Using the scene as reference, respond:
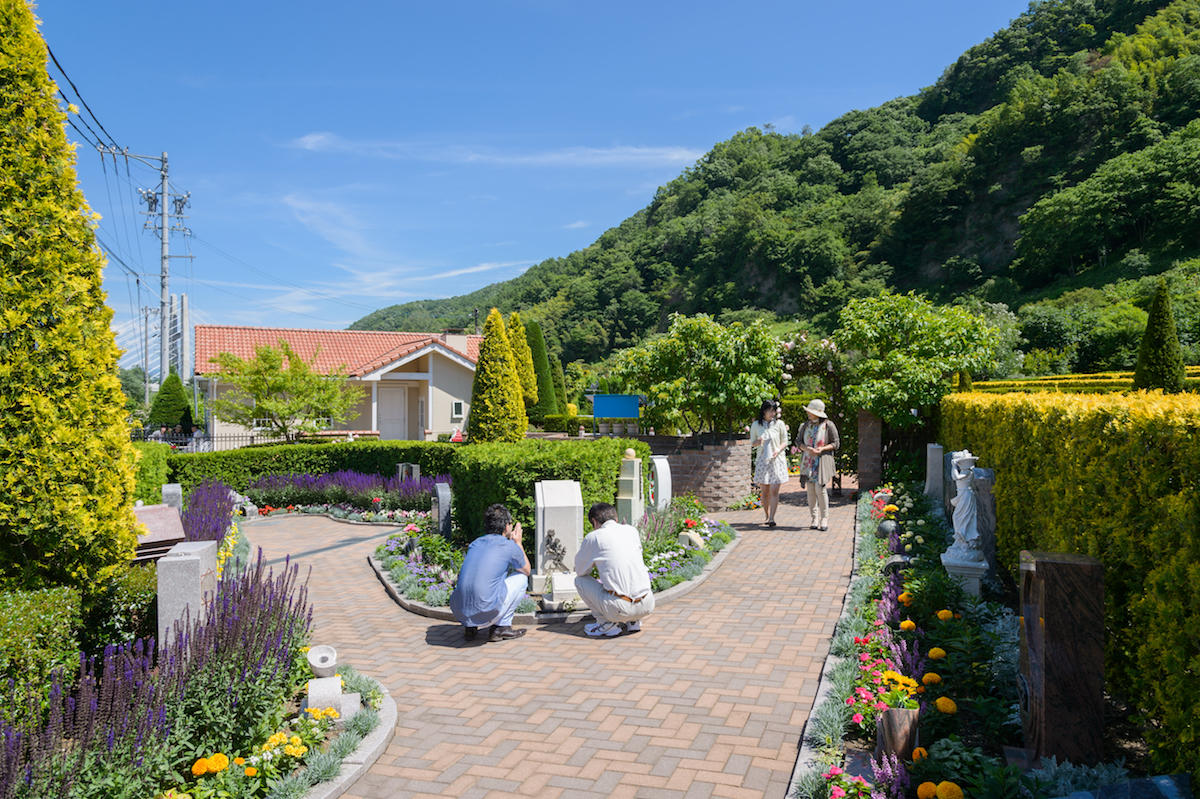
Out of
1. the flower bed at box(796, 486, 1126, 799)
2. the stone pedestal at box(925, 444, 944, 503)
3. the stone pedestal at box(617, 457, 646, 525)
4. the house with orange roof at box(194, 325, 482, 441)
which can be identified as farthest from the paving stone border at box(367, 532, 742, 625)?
the house with orange roof at box(194, 325, 482, 441)

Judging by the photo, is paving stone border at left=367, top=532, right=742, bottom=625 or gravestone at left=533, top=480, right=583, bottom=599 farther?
gravestone at left=533, top=480, right=583, bottom=599

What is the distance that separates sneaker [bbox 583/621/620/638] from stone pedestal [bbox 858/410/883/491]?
29.9 ft

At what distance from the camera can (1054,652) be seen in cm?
322

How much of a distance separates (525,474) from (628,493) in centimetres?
158

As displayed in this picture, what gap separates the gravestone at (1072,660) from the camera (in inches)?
126

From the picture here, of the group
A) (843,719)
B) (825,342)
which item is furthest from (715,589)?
(825,342)

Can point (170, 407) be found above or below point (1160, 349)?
below

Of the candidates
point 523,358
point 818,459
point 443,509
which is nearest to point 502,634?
point 443,509

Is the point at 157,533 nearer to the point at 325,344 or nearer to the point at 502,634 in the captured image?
the point at 502,634

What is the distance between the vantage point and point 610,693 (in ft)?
16.5

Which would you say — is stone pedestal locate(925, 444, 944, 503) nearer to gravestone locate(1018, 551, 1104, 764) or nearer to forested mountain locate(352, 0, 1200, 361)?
gravestone locate(1018, 551, 1104, 764)

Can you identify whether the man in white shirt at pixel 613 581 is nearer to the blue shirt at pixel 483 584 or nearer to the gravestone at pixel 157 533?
the blue shirt at pixel 483 584

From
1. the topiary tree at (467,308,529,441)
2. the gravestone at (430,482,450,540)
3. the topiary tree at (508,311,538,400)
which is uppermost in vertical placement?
the topiary tree at (508,311,538,400)

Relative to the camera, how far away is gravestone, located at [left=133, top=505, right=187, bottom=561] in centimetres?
561
